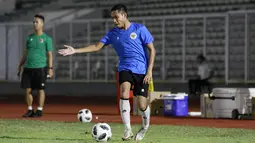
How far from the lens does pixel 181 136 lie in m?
12.5

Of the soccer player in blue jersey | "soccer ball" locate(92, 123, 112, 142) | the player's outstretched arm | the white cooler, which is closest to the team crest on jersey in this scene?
the soccer player in blue jersey

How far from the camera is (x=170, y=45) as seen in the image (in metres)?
32.1

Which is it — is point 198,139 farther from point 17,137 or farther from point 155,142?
point 17,137

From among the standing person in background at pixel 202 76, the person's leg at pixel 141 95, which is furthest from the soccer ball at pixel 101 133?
the standing person in background at pixel 202 76

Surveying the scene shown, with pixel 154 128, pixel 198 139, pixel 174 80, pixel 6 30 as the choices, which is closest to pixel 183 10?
pixel 174 80

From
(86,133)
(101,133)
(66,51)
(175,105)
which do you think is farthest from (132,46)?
(175,105)

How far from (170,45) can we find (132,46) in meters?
20.6

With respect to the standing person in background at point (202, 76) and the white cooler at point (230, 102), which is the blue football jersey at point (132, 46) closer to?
the white cooler at point (230, 102)

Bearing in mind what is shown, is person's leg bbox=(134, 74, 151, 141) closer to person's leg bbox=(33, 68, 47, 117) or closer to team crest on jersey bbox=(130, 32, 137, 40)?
team crest on jersey bbox=(130, 32, 137, 40)

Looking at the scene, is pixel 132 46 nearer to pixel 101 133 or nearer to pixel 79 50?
pixel 79 50

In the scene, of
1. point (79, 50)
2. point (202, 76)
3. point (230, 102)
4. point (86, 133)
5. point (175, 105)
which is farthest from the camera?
point (202, 76)

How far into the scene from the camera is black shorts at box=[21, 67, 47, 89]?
17109 millimetres

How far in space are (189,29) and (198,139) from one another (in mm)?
19967

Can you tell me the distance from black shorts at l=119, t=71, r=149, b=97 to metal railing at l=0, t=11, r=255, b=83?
1775 centimetres
